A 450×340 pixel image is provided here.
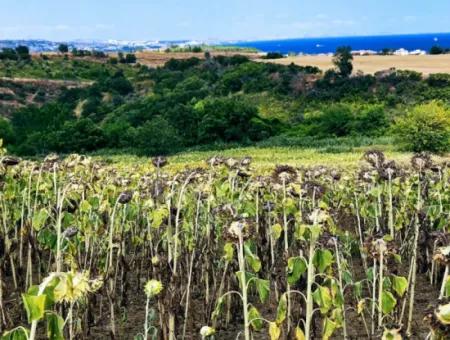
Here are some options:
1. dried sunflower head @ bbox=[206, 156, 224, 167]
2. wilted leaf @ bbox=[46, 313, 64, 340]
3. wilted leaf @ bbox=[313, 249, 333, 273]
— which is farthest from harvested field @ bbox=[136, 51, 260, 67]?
wilted leaf @ bbox=[46, 313, 64, 340]

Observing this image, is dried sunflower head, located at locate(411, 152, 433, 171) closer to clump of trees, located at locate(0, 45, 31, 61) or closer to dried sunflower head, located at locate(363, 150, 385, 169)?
dried sunflower head, located at locate(363, 150, 385, 169)

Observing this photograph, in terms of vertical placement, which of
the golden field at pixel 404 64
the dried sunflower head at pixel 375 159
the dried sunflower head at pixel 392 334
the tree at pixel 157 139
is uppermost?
the dried sunflower head at pixel 375 159

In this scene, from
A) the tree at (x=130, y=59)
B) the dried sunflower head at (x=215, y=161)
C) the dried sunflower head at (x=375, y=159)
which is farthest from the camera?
the tree at (x=130, y=59)

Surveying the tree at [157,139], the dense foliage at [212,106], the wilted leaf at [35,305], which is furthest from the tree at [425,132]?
the wilted leaf at [35,305]

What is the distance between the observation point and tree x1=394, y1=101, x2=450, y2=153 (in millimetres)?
40250

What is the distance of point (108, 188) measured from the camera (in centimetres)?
663

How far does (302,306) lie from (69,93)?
265 ft

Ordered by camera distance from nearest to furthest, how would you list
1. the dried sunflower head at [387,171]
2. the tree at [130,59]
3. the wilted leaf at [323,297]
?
the wilted leaf at [323,297] < the dried sunflower head at [387,171] < the tree at [130,59]

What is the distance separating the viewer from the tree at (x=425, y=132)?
40.2m

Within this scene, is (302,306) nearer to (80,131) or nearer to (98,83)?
(80,131)

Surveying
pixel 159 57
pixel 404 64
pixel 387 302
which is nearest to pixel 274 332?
pixel 387 302

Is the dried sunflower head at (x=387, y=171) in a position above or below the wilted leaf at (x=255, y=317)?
above

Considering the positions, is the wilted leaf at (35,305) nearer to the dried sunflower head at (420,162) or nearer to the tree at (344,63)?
the dried sunflower head at (420,162)

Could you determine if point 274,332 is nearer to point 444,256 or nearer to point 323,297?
point 323,297
